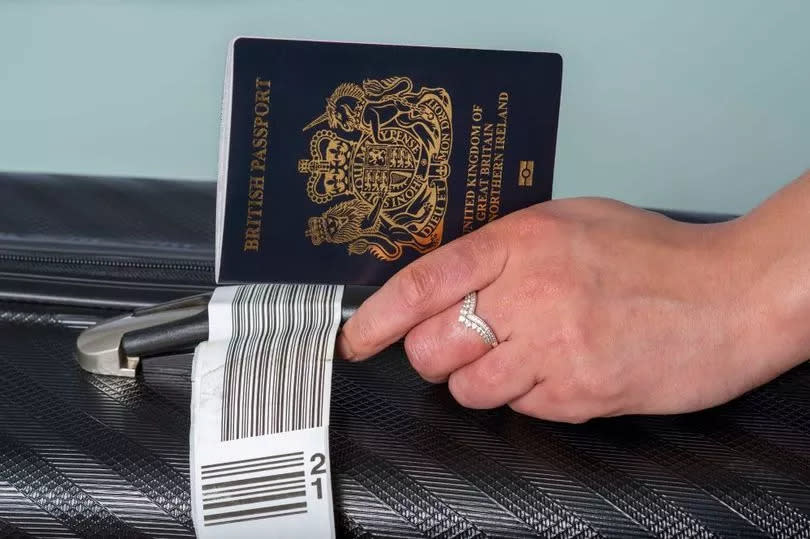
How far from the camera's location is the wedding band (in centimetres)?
71

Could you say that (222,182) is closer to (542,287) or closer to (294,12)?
(542,287)

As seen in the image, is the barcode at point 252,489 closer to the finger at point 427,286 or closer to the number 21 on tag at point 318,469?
the number 21 on tag at point 318,469

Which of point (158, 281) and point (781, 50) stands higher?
point (781, 50)

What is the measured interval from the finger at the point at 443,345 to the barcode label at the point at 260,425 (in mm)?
56

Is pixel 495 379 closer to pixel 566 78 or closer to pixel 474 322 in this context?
pixel 474 322

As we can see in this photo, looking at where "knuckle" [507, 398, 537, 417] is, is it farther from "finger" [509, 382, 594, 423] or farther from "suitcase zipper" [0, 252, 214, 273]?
"suitcase zipper" [0, 252, 214, 273]

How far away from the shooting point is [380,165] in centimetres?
71

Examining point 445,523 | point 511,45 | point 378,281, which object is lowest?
point 445,523

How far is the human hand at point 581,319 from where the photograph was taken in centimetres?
69

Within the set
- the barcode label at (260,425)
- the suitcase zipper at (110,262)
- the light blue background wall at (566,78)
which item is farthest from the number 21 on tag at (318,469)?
the light blue background wall at (566,78)

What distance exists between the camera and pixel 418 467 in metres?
0.65

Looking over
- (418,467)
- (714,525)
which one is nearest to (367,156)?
(418,467)

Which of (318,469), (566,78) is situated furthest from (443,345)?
(566,78)

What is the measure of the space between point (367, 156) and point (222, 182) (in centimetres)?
10
